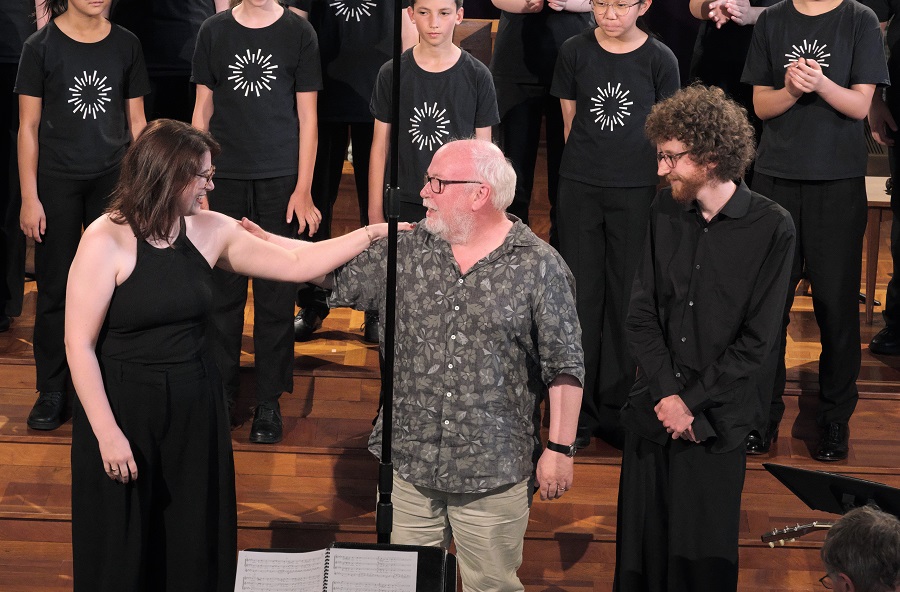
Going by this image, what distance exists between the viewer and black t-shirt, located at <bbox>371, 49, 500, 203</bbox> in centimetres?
398

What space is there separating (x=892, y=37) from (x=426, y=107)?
74.0 inches

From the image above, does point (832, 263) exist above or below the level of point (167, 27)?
below

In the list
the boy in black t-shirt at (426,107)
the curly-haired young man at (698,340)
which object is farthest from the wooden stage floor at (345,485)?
the boy in black t-shirt at (426,107)

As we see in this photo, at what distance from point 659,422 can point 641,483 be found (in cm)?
18

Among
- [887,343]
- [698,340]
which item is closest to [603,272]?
[698,340]

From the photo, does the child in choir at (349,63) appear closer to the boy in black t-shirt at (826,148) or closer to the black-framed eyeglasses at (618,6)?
the black-framed eyeglasses at (618,6)

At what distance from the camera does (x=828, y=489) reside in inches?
92.5

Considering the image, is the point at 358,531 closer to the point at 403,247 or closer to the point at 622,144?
the point at 403,247

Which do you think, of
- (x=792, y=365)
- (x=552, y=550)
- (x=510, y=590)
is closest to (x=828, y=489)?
Result: (x=510, y=590)

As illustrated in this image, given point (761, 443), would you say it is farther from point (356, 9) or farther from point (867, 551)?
point (356, 9)

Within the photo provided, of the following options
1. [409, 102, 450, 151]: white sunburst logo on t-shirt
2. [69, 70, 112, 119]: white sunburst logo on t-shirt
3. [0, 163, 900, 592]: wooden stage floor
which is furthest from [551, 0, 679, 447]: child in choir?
[69, 70, 112, 119]: white sunburst logo on t-shirt

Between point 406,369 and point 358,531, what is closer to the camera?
point 406,369

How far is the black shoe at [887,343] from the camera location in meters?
4.65

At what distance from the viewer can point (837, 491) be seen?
91.9 inches
